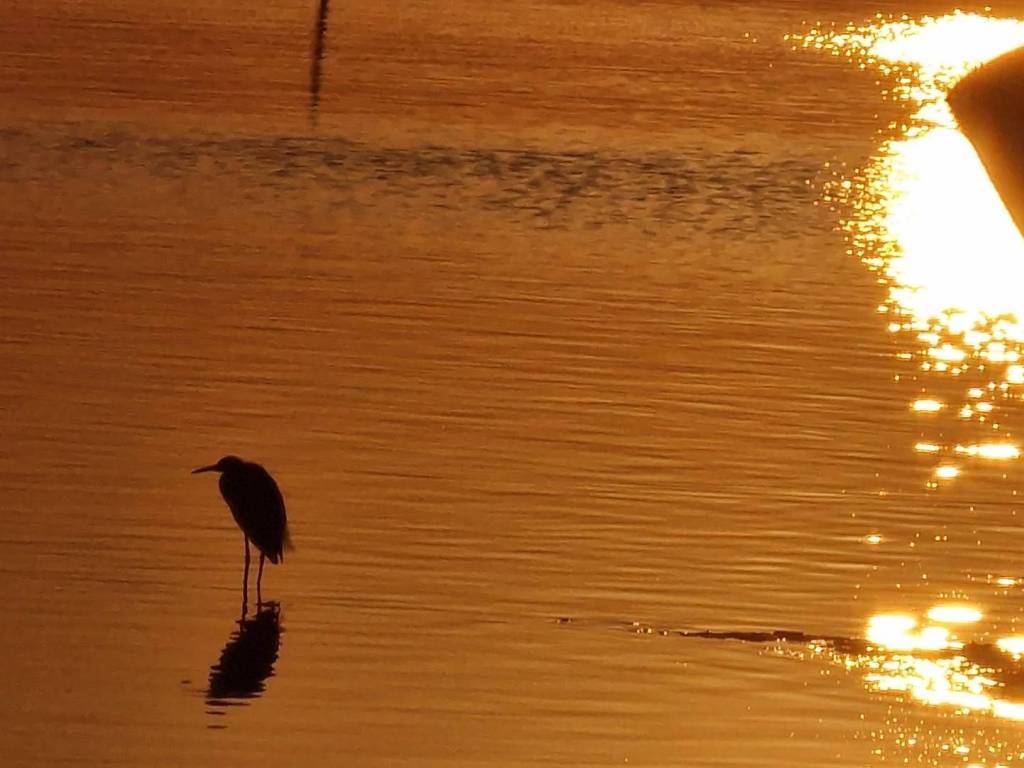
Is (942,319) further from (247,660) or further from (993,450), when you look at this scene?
(247,660)

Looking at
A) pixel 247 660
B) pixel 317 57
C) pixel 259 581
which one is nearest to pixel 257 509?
pixel 259 581

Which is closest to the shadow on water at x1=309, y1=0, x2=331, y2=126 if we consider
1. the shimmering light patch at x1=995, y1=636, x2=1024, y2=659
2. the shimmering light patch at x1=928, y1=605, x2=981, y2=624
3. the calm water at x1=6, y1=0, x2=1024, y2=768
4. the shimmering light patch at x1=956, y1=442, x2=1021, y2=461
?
the calm water at x1=6, y1=0, x2=1024, y2=768

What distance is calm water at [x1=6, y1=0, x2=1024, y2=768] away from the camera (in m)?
9.60

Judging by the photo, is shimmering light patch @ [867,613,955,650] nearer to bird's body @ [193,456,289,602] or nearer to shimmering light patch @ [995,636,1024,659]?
shimmering light patch @ [995,636,1024,659]

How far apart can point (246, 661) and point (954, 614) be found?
2980 mm

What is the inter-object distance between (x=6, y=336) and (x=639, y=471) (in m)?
4.40

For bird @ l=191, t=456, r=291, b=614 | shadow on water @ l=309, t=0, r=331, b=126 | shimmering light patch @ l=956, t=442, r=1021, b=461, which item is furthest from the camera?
shadow on water @ l=309, t=0, r=331, b=126

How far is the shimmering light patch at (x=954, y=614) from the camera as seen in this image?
11.0 metres

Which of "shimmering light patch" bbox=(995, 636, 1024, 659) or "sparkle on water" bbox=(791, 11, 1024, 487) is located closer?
"shimmering light patch" bbox=(995, 636, 1024, 659)

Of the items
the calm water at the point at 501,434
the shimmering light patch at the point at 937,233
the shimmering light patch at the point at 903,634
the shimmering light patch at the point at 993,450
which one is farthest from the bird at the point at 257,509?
the shimmering light patch at the point at 937,233

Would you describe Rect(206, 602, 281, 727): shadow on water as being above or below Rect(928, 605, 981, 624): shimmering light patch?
below

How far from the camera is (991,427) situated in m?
14.6

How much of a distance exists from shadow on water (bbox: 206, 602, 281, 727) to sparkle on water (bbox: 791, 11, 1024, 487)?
4150mm

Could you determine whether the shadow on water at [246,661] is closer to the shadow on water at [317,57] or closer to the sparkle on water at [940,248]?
the sparkle on water at [940,248]
